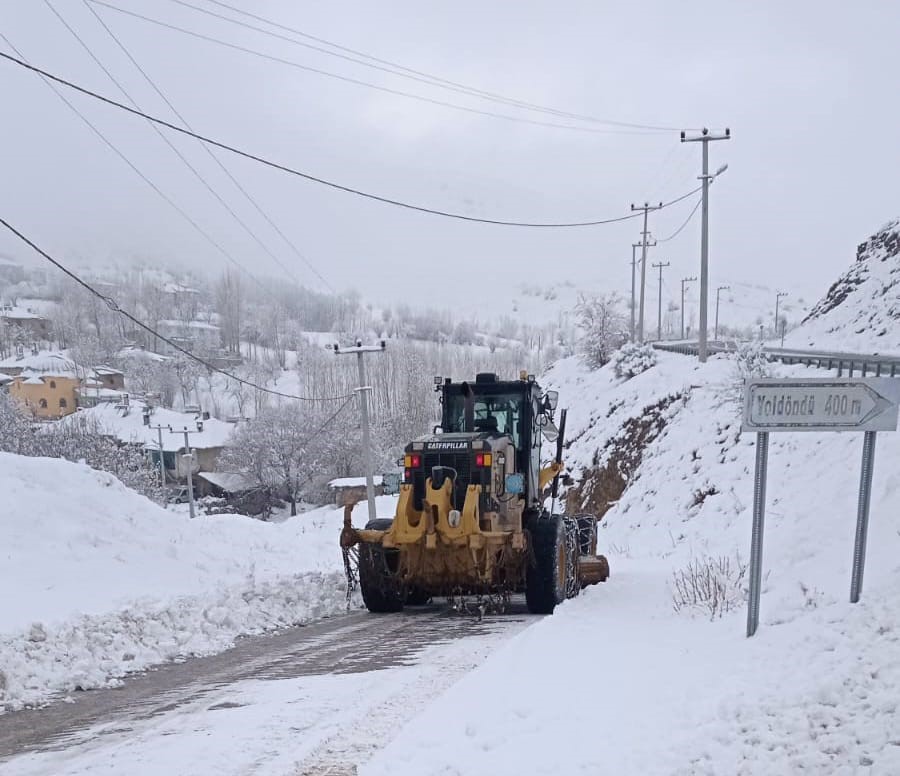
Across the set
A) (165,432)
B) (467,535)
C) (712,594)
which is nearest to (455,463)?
(467,535)

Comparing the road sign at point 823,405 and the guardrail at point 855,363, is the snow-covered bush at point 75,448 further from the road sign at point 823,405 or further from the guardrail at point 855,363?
the road sign at point 823,405

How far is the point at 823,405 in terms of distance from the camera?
22.7ft

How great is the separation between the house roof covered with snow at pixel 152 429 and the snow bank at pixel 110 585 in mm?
52439

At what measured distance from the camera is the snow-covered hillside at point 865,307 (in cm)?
3603

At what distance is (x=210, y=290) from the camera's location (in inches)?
2288

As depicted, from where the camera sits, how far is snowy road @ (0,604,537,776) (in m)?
4.92

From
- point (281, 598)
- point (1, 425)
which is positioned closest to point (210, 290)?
point (1, 425)

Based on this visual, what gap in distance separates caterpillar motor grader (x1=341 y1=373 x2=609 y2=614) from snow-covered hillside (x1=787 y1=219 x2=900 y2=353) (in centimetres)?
2491

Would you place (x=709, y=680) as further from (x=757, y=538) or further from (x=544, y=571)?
(x=544, y=571)

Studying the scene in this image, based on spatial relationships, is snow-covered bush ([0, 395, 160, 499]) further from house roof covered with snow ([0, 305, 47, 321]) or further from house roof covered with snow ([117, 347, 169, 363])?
house roof covered with snow ([0, 305, 47, 321])

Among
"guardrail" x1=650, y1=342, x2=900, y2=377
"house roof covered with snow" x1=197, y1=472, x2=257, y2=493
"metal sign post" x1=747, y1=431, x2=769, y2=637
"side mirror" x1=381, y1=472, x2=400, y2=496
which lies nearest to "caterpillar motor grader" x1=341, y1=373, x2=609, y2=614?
"side mirror" x1=381, y1=472, x2=400, y2=496

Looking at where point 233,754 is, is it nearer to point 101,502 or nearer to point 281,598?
point 281,598

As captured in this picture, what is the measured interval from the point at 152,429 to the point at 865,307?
53.9m

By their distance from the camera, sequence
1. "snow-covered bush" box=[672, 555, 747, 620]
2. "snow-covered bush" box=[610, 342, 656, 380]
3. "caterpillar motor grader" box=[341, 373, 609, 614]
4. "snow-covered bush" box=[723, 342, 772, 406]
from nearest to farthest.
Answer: "snow-covered bush" box=[672, 555, 747, 620]
"caterpillar motor grader" box=[341, 373, 609, 614]
"snow-covered bush" box=[723, 342, 772, 406]
"snow-covered bush" box=[610, 342, 656, 380]
